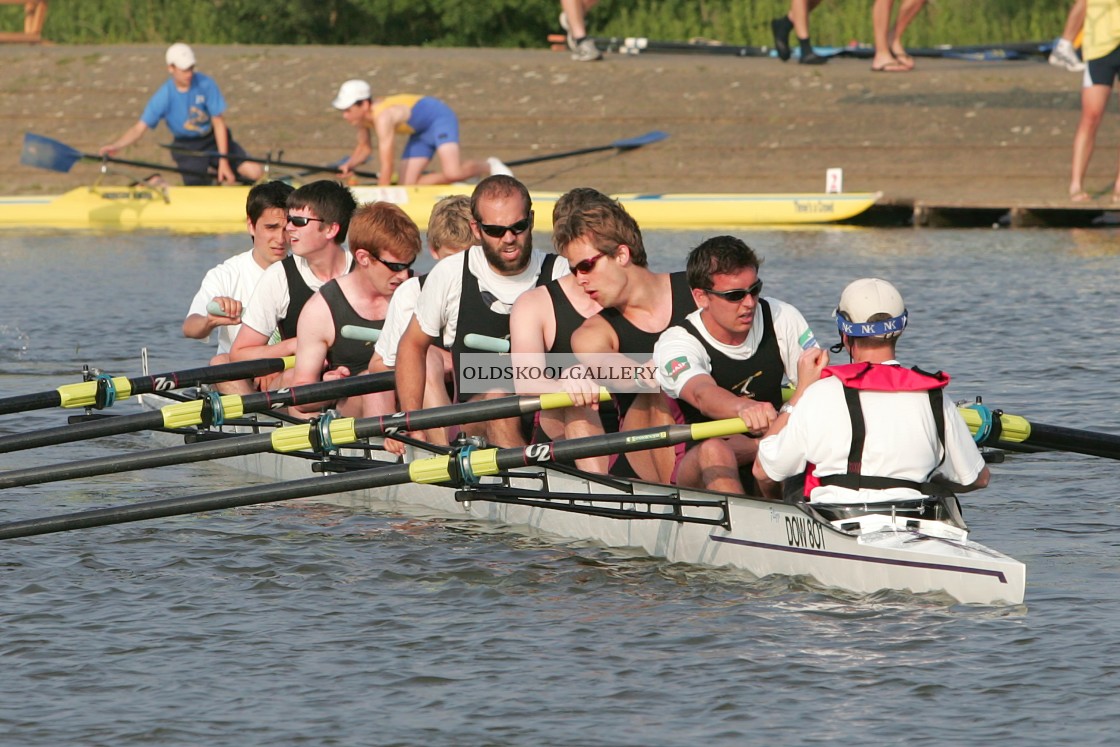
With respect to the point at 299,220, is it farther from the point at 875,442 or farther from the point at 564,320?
the point at 875,442

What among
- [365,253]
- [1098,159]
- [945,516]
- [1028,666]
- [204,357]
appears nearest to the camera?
[1028,666]

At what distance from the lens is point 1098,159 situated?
732 inches

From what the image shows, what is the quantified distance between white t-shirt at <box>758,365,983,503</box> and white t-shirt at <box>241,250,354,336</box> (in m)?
3.42

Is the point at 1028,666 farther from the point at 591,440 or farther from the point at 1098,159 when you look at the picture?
the point at 1098,159

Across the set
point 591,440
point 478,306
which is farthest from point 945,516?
point 478,306

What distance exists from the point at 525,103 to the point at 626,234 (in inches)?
588

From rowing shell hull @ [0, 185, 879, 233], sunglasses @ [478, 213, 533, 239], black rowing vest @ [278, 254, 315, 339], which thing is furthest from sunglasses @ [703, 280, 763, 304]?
rowing shell hull @ [0, 185, 879, 233]

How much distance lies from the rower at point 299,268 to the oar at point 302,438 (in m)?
1.51

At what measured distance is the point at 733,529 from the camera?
6160 mm

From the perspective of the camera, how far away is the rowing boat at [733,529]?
5.59m

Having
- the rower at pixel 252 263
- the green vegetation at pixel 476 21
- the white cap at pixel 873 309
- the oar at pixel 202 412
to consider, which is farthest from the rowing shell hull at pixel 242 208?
the white cap at pixel 873 309

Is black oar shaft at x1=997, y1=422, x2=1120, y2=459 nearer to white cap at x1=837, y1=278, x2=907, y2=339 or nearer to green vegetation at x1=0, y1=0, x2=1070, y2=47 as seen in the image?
white cap at x1=837, y1=278, x2=907, y2=339

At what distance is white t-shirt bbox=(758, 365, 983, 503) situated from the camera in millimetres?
5516

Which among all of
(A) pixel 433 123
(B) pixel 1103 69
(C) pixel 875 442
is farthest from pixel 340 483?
(B) pixel 1103 69
